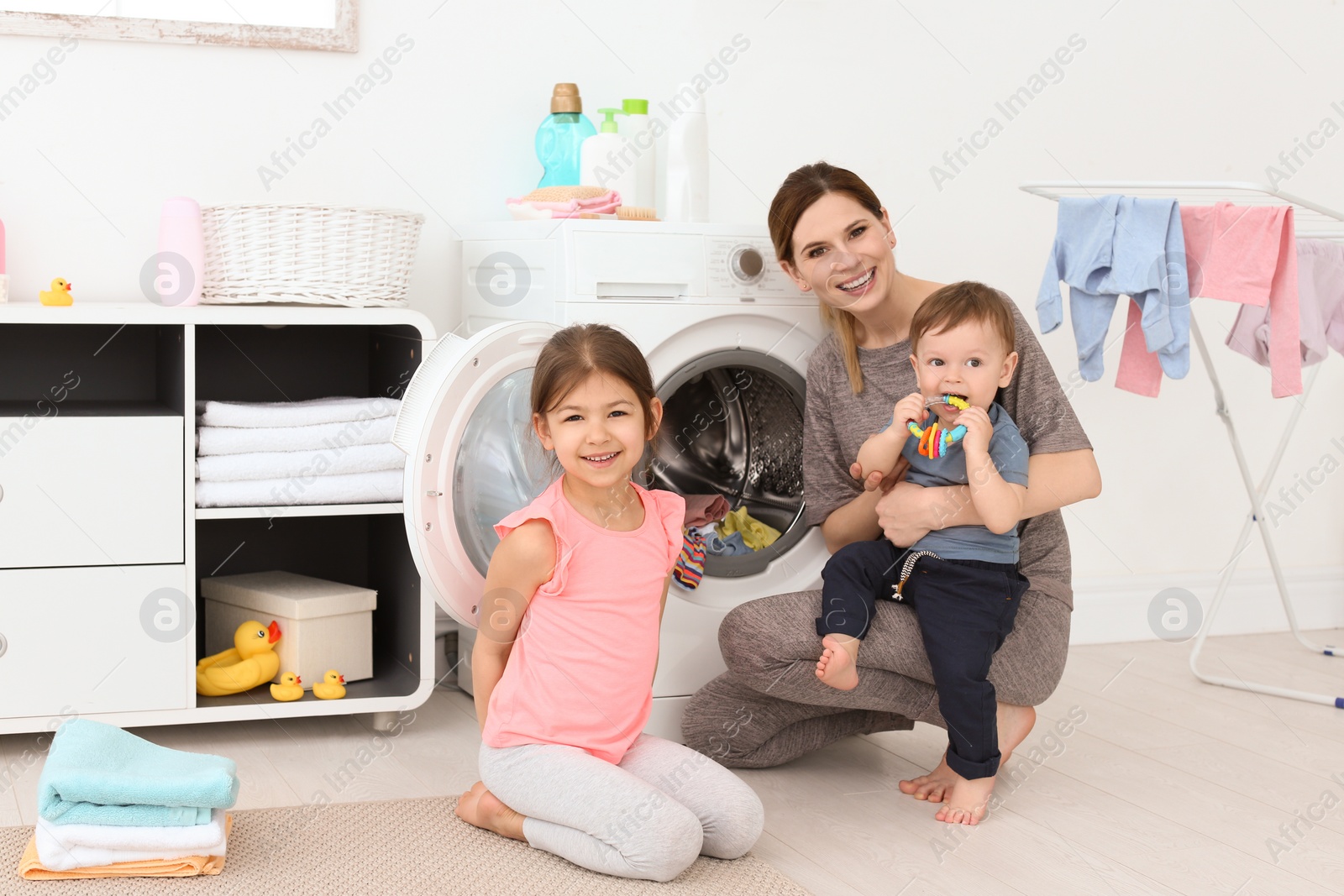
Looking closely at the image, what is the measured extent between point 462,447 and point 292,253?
0.51m

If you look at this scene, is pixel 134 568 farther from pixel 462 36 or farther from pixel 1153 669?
pixel 1153 669

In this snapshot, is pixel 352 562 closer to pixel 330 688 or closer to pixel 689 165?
pixel 330 688

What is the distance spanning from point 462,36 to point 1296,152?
204cm

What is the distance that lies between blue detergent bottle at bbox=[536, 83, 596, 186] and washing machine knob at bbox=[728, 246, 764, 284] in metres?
0.51

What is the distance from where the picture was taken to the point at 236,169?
92.4 inches

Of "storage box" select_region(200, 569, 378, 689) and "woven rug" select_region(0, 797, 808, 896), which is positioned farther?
"storage box" select_region(200, 569, 378, 689)

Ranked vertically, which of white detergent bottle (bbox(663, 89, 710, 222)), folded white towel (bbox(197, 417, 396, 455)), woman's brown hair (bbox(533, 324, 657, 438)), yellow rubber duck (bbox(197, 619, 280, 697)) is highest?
white detergent bottle (bbox(663, 89, 710, 222))

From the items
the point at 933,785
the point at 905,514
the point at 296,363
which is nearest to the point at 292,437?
the point at 296,363

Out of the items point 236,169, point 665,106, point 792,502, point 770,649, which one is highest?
point 665,106

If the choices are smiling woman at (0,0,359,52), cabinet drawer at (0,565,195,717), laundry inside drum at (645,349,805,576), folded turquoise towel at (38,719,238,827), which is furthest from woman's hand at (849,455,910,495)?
smiling woman at (0,0,359,52)

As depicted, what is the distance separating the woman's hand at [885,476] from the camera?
1.90 meters

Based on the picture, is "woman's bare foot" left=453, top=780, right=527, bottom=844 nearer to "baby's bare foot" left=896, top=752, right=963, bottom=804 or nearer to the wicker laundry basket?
"baby's bare foot" left=896, top=752, right=963, bottom=804

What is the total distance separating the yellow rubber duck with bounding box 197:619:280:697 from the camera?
209 centimetres

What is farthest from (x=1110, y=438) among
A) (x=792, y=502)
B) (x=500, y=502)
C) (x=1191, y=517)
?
(x=500, y=502)
